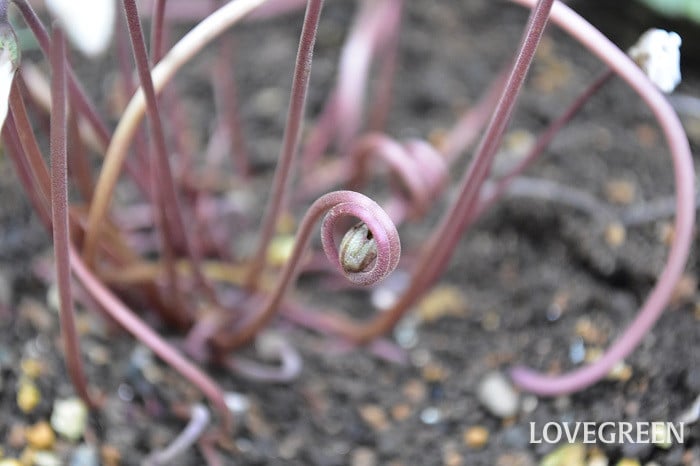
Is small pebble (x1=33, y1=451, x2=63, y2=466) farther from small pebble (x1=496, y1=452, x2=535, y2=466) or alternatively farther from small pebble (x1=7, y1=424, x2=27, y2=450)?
small pebble (x1=496, y1=452, x2=535, y2=466)

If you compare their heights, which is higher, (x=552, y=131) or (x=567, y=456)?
(x=552, y=131)

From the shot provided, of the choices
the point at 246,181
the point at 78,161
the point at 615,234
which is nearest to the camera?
the point at 78,161

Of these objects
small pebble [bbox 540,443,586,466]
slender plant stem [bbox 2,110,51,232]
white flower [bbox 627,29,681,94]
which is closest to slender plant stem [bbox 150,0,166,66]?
slender plant stem [bbox 2,110,51,232]

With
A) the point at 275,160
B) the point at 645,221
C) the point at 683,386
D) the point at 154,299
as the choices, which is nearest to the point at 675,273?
the point at 683,386

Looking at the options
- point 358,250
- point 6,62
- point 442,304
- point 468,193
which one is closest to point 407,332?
point 442,304

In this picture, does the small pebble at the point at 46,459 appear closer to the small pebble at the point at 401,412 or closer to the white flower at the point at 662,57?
the small pebble at the point at 401,412

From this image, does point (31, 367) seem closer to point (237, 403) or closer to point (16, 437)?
point (16, 437)
